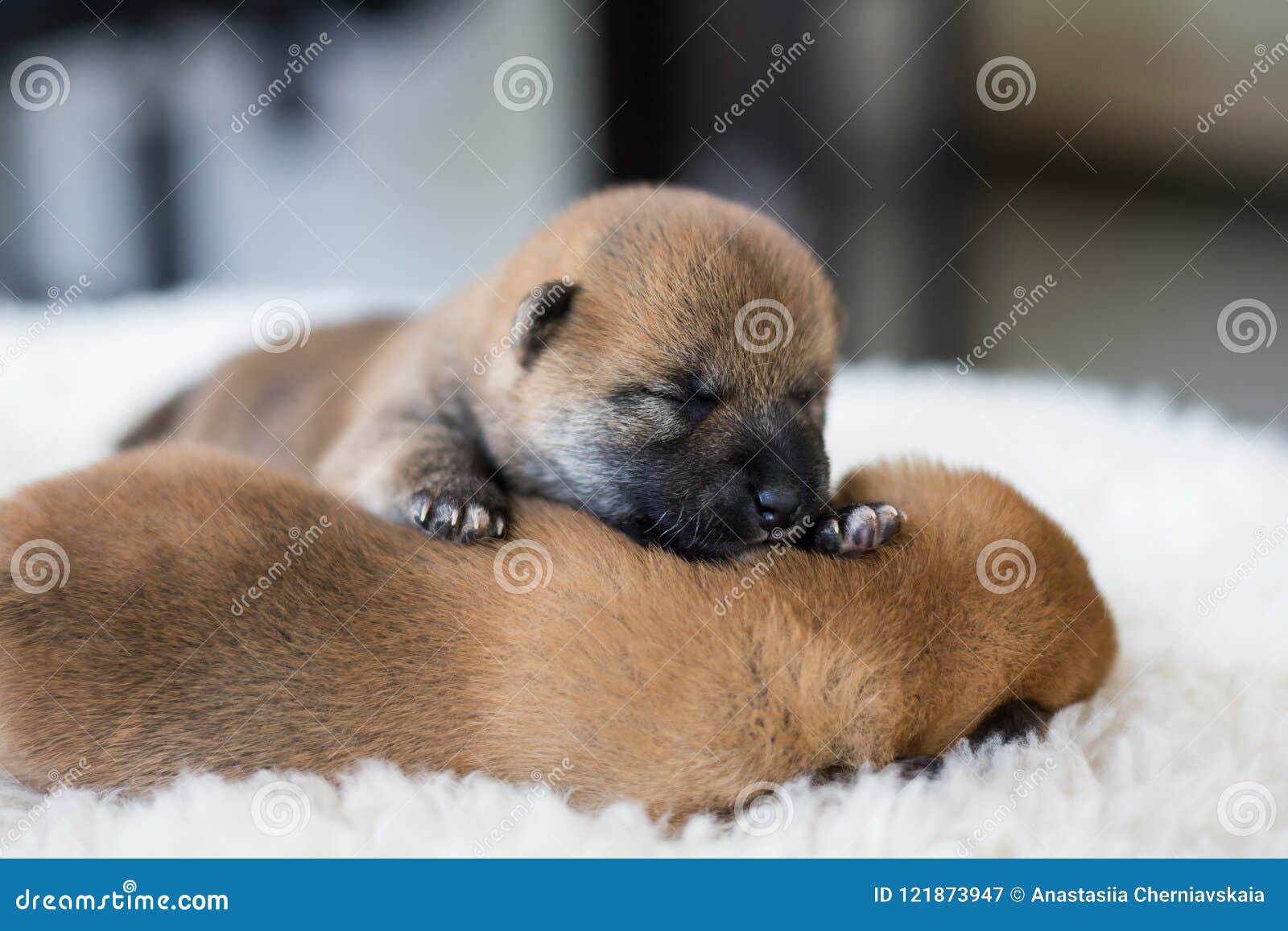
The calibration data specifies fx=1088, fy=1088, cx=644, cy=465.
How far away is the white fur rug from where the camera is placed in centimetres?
134

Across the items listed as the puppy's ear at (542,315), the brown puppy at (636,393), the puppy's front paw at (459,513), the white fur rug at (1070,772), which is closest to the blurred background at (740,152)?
the white fur rug at (1070,772)

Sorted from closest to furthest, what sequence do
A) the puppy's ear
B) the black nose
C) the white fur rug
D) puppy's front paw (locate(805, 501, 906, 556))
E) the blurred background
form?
the white fur rug < puppy's front paw (locate(805, 501, 906, 556)) < the black nose < the puppy's ear < the blurred background

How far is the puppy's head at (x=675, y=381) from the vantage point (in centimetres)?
178

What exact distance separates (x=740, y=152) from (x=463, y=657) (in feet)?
12.6

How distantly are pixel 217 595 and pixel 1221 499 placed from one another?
2.32 meters

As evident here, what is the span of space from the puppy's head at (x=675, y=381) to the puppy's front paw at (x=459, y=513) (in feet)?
0.71

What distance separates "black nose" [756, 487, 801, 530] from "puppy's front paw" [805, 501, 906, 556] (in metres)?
0.07

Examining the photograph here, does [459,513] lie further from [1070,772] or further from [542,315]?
[1070,772]

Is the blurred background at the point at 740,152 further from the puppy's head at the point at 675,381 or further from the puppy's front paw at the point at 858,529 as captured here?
the puppy's front paw at the point at 858,529

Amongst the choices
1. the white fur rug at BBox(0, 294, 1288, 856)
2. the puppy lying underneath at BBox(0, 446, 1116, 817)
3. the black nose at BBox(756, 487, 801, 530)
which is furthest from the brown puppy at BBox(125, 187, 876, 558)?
the white fur rug at BBox(0, 294, 1288, 856)


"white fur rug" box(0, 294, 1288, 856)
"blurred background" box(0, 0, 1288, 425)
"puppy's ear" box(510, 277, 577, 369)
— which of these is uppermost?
"blurred background" box(0, 0, 1288, 425)

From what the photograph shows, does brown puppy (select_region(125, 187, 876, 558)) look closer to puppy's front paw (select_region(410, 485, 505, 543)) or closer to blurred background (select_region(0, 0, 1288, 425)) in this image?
puppy's front paw (select_region(410, 485, 505, 543))

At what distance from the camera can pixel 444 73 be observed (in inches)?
202

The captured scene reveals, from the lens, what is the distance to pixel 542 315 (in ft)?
6.46
